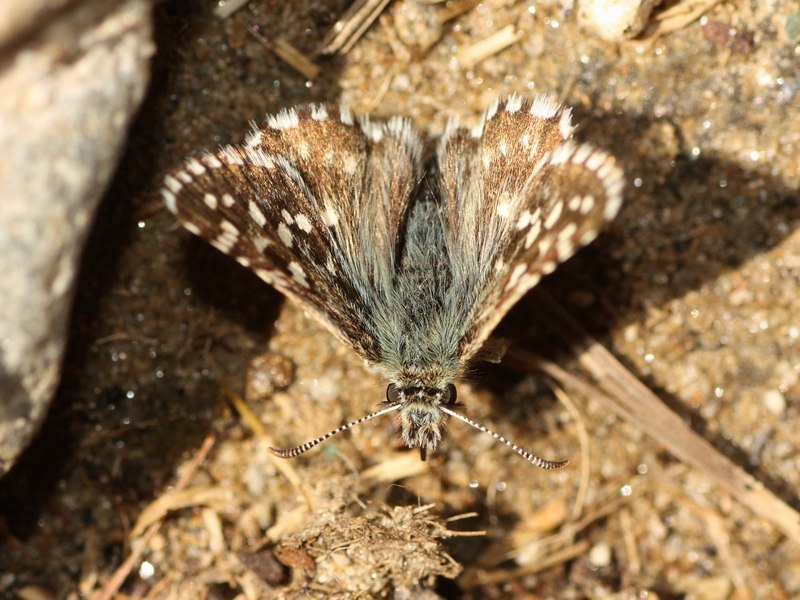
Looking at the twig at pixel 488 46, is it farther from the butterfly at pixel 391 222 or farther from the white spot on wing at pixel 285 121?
the white spot on wing at pixel 285 121

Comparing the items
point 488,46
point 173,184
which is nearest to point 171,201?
point 173,184

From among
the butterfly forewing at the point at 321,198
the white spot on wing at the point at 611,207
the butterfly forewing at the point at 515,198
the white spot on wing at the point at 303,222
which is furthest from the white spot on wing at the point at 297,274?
the white spot on wing at the point at 611,207

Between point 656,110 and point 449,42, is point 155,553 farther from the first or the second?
point 656,110

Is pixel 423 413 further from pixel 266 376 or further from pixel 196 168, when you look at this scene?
pixel 196 168

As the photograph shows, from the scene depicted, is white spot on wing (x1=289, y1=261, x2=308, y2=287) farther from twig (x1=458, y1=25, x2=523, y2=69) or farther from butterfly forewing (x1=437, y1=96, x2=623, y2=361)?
twig (x1=458, y1=25, x2=523, y2=69)

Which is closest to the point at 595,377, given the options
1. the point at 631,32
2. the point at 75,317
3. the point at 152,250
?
the point at 631,32

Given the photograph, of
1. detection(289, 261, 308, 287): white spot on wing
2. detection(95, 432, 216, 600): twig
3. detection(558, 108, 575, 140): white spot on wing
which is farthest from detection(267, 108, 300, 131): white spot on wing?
detection(95, 432, 216, 600): twig

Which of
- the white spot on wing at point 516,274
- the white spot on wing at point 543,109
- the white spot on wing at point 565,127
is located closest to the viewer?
the white spot on wing at point 516,274
